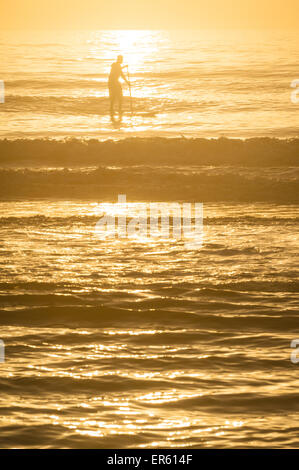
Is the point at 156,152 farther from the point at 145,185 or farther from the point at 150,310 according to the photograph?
the point at 150,310

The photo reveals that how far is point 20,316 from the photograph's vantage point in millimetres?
7066

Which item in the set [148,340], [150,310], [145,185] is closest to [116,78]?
[145,185]

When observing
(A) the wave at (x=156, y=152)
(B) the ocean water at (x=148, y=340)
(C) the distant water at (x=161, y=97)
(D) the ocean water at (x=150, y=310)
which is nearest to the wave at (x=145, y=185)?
(D) the ocean water at (x=150, y=310)

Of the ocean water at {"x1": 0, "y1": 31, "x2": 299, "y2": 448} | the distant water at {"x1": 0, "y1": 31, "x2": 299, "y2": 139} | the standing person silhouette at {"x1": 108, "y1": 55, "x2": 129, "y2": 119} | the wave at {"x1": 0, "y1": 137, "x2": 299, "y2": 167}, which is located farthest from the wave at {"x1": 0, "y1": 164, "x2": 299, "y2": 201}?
the standing person silhouette at {"x1": 108, "y1": 55, "x2": 129, "y2": 119}

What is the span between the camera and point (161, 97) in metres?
34.1

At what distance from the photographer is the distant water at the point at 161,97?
2591cm

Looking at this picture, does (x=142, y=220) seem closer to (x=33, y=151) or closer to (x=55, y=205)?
(x=55, y=205)

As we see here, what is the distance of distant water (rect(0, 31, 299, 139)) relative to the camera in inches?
1020

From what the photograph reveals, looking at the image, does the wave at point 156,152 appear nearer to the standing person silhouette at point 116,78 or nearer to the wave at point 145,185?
the wave at point 145,185

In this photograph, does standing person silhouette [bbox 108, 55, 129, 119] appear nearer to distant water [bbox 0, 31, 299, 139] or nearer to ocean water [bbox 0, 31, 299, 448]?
distant water [bbox 0, 31, 299, 139]

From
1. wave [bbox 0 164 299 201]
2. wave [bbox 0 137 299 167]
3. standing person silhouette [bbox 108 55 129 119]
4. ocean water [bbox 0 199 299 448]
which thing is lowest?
ocean water [bbox 0 199 299 448]

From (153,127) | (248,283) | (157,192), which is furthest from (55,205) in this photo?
(153,127)

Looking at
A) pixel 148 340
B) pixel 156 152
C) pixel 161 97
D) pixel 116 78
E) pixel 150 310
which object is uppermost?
pixel 161 97

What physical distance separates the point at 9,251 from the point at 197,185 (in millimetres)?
6260
